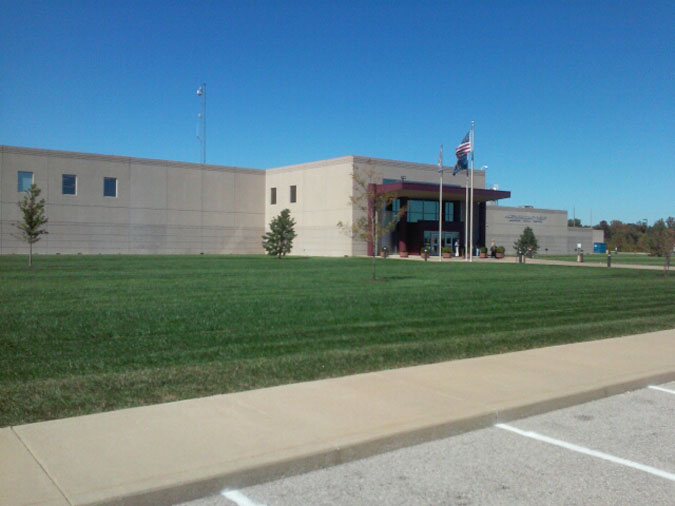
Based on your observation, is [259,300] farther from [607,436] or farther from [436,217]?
[436,217]

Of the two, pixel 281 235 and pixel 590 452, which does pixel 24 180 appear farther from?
pixel 590 452

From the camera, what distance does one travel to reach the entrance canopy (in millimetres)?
53500

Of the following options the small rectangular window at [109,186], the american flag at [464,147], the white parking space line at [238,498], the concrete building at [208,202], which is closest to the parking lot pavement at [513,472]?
the white parking space line at [238,498]

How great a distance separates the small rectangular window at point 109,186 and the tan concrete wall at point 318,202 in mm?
15254

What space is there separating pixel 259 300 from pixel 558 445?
11.1 metres

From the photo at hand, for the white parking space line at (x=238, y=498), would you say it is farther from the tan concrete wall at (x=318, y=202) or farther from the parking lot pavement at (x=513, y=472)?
the tan concrete wall at (x=318, y=202)

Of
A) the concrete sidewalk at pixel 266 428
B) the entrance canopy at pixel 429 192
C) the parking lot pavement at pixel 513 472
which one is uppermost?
the entrance canopy at pixel 429 192

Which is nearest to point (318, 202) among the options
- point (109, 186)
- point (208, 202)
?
point (208, 202)

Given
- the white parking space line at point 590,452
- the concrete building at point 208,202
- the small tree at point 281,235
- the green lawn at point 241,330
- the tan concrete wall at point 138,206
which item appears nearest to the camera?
the white parking space line at point 590,452

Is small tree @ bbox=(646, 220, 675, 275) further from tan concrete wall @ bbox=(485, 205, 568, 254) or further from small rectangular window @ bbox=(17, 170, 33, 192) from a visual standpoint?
small rectangular window @ bbox=(17, 170, 33, 192)

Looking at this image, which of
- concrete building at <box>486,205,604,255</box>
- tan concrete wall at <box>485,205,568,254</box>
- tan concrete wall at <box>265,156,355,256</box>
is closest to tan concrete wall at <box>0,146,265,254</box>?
tan concrete wall at <box>265,156,355,256</box>

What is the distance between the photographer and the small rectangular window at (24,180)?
5122cm

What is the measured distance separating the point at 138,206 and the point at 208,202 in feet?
22.2

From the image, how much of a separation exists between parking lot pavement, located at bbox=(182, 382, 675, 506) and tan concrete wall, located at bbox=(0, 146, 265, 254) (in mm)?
50129
